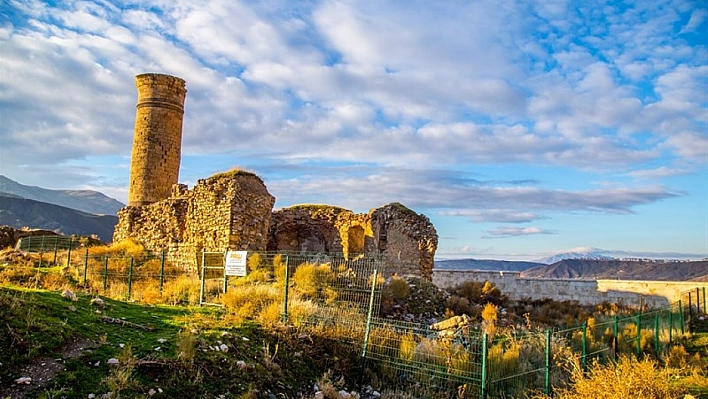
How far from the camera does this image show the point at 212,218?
2061 cm

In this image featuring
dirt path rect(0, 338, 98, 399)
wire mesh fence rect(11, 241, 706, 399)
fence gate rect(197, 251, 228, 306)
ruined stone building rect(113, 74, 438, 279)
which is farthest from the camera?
ruined stone building rect(113, 74, 438, 279)

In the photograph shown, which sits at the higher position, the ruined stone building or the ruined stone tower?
the ruined stone tower

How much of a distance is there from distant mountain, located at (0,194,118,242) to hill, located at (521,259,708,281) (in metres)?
72.4

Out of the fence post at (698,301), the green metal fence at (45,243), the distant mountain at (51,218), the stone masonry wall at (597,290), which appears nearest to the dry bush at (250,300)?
the green metal fence at (45,243)

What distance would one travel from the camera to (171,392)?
7.78 metres

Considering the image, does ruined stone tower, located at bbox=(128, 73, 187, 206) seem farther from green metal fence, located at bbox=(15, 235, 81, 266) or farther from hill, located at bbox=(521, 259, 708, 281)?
hill, located at bbox=(521, 259, 708, 281)

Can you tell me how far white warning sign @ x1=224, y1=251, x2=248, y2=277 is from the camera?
13523 millimetres

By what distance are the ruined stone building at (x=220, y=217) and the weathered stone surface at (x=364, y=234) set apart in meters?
0.05

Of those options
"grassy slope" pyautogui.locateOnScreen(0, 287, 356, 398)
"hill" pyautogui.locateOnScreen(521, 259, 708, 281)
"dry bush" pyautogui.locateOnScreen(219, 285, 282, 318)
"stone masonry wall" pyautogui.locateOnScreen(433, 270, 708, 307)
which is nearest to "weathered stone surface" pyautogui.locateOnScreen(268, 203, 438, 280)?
"stone masonry wall" pyautogui.locateOnScreen(433, 270, 708, 307)

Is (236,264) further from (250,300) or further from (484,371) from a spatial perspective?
(484,371)

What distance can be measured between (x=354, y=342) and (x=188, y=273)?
11068 mm

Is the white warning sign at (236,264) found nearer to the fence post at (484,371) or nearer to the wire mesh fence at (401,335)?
the wire mesh fence at (401,335)

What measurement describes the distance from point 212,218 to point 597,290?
19107mm

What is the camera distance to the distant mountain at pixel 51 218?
305 feet
